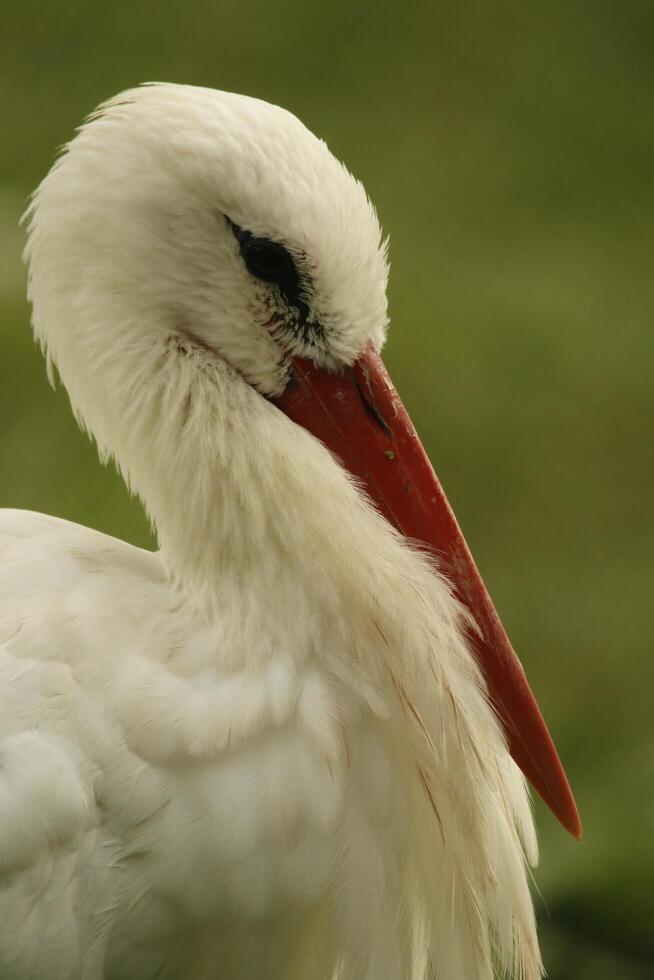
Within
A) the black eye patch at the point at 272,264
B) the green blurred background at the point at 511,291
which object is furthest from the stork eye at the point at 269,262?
the green blurred background at the point at 511,291

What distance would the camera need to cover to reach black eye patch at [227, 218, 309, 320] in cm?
102

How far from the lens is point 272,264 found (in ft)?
3.40

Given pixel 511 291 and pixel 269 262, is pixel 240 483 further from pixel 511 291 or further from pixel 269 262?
pixel 511 291

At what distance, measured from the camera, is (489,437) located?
2.52 meters

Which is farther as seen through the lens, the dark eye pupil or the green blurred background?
the green blurred background

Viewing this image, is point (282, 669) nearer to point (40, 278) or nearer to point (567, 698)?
point (40, 278)

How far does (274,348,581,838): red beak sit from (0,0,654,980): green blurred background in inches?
27.9

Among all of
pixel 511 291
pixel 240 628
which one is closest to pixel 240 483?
pixel 240 628

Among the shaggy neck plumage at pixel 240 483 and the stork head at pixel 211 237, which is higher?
the stork head at pixel 211 237

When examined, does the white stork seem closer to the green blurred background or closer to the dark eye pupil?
the dark eye pupil

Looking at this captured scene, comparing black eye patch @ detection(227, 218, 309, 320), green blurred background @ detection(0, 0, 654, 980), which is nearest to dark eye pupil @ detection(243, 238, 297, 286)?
black eye patch @ detection(227, 218, 309, 320)

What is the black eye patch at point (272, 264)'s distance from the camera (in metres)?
1.02

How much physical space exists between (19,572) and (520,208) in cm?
206

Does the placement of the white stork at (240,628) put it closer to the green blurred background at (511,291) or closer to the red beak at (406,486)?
the red beak at (406,486)
